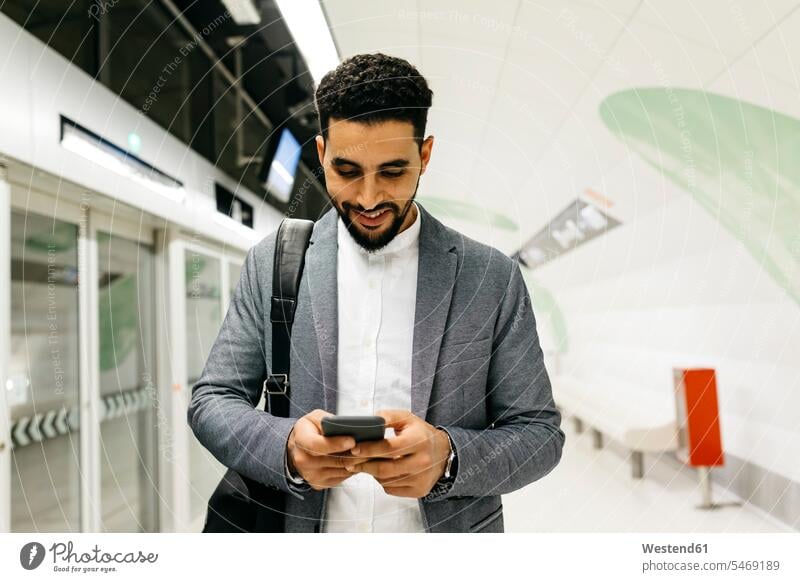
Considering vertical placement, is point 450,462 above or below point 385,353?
below

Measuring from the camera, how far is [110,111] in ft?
5.07

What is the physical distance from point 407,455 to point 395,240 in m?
0.35

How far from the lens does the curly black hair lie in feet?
2.96

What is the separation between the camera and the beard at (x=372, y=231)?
98 centimetres

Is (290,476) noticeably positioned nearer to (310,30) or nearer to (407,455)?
(407,455)

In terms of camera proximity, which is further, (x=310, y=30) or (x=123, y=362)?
(x=123, y=362)

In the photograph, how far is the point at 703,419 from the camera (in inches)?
45.4

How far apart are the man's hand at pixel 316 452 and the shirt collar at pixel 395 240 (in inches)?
11.1

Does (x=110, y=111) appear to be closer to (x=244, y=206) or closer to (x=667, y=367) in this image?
(x=244, y=206)

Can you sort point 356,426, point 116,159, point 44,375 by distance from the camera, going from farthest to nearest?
point 44,375
point 116,159
point 356,426

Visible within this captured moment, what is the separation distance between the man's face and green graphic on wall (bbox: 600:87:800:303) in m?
0.49
